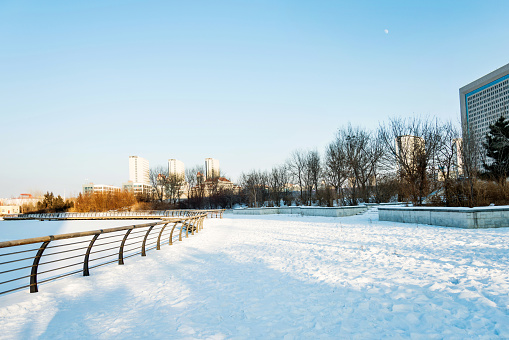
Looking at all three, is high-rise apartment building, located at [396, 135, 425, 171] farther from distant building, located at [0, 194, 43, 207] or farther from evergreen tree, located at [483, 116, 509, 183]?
distant building, located at [0, 194, 43, 207]

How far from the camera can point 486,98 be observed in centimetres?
4922

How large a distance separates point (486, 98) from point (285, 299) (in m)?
60.1

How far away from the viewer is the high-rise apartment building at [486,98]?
151ft

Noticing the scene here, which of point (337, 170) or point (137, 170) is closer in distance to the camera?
point (337, 170)

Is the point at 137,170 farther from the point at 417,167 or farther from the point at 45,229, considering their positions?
the point at 417,167

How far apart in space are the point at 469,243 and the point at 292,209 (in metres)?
21.0

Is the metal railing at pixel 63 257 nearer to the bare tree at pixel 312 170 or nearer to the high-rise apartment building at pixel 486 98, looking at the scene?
the bare tree at pixel 312 170

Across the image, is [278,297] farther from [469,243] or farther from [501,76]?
[501,76]

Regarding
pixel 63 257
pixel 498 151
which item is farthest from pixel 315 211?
pixel 63 257

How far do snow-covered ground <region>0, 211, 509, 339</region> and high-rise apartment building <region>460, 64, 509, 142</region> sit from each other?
48.4 m

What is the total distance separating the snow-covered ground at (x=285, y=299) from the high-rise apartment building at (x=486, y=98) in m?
48.4

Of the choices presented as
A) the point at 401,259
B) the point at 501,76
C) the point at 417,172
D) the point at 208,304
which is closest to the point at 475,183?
the point at 417,172

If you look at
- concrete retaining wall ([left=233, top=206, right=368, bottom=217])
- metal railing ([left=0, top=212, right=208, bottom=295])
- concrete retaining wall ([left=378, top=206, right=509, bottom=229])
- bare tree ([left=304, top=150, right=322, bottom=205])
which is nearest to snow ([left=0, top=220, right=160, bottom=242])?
metal railing ([left=0, top=212, right=208, bottom=295])

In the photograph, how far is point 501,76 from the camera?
46312 millimetres
